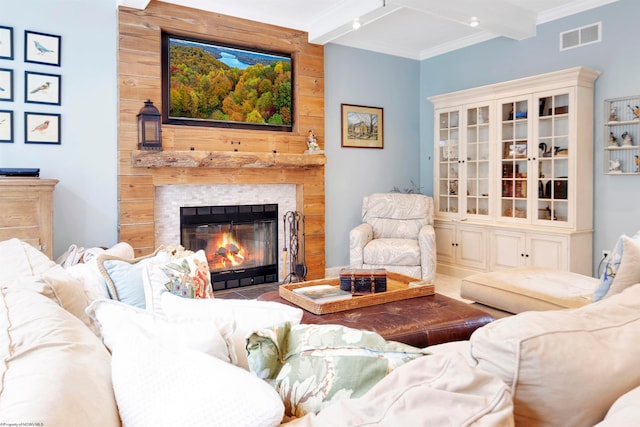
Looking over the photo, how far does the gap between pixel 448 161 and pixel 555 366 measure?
4929mm

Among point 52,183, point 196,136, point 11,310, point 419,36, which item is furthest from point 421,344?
point 419,36

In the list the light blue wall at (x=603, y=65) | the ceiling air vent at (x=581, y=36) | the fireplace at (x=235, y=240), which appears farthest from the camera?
the fireplace at (x=235, y=240)

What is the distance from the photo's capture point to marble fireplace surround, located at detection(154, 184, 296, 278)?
14.1 feet

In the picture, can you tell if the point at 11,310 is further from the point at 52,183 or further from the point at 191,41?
the point at 191,41

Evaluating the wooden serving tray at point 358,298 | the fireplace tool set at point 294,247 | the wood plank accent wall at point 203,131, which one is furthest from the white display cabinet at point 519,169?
the wooden serving tray at point 358,298

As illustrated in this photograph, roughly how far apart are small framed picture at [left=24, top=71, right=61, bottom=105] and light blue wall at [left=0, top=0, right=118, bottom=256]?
0.13ft

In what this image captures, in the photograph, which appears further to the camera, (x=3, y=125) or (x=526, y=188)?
(x=526, y=188)

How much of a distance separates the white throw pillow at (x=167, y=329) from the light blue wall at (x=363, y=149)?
13.8 feet

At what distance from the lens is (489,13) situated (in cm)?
422

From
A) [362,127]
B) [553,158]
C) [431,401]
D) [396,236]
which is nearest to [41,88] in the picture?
[362,127]

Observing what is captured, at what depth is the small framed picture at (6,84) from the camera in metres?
3.55

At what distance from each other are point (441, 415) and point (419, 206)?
4.52m

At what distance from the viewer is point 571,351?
2.68 ft

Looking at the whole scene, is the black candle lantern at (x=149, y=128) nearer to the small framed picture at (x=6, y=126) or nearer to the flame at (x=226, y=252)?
the small framed picture at (x=6, y=126)
